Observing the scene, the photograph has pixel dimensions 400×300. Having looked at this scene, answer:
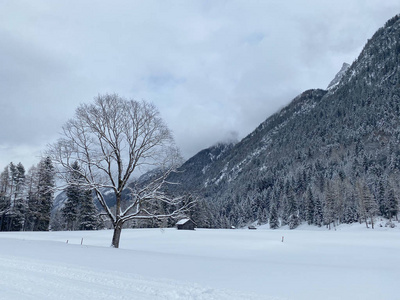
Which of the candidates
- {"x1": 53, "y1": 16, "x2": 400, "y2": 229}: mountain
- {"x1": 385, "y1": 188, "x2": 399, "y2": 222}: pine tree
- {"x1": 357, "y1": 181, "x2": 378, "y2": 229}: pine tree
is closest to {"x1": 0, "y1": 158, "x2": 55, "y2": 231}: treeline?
{"x1": 53, "y1": 16, "x2": 400, "y2": 229}: mountain

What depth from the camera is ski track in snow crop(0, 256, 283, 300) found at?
275 inches

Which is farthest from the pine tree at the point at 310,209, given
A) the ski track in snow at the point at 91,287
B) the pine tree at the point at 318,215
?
the ski track in snow at the point at 91,287

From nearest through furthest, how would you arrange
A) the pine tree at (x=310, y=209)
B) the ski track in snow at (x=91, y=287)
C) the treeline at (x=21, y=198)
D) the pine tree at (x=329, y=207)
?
the ski track in snow at (x=91, y=287) → the treeline at (x=21, y=198) → the pine tree at (x=329, y=207) → the pine tree at (x=310, y=209)

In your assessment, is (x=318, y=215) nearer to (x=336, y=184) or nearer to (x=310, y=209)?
(x=310, y=209)

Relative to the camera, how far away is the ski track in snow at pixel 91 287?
697cm

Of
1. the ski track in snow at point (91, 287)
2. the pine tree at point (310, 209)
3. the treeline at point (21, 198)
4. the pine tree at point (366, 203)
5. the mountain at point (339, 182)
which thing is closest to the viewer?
the ski track in snow at point (91, 287)

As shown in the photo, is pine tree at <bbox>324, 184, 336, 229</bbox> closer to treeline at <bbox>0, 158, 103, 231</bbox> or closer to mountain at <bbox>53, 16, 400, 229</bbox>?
mountain at <bbox>53, 16, 400, 229</bbox>

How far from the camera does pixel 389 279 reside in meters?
9.74

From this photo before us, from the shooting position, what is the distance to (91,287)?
762 cm

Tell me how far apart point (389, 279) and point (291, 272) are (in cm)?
340

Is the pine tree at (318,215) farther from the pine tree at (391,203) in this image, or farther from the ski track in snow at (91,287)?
the ski track in snow at (91,287)

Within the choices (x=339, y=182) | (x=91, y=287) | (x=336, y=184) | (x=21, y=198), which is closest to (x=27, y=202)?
(x=21, y=198)

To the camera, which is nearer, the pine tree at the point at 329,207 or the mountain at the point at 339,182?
the pine tree at the point at 329,207

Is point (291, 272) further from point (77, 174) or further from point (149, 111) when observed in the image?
point (77, 174)
